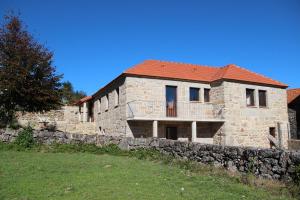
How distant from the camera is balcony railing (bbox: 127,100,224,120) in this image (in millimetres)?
19078

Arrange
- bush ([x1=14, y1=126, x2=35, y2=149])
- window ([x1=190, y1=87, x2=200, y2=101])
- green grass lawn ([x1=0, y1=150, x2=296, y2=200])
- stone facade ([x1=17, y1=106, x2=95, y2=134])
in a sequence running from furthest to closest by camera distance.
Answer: stone facade ([x1=17, y1=106, x2=95, y2=134]) < window ([x1=190, y1=87, x2=200, y2=101]) < bush ([x1=14, y1=126, x2=35, y2=149]) < green grass lawn ([x1=0, y1=150, x2=296, y2=200])

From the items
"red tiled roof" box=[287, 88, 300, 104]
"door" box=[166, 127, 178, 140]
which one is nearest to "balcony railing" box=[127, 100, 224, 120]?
"door" box=[166, 127, 178, 140]

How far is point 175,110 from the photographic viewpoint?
796 inches

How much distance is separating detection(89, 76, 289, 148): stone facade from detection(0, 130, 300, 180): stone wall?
4.16 m

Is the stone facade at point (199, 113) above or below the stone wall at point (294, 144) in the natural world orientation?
above

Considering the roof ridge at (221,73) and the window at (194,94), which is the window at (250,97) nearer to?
the roof ridge at (221,73)

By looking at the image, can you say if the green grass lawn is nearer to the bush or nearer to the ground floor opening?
the bush

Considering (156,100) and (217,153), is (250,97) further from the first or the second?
(217,153)

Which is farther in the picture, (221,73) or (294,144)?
(294,144)

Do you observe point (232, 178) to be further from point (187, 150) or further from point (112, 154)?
point (112, 154)

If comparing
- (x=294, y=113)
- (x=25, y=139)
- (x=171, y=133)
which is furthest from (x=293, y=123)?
(x=25, y=139)

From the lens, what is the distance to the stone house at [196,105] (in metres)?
19.4

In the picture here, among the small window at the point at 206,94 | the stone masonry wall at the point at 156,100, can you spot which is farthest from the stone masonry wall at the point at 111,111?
the small window at the point at 206,94

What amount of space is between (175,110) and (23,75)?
31.9ft
